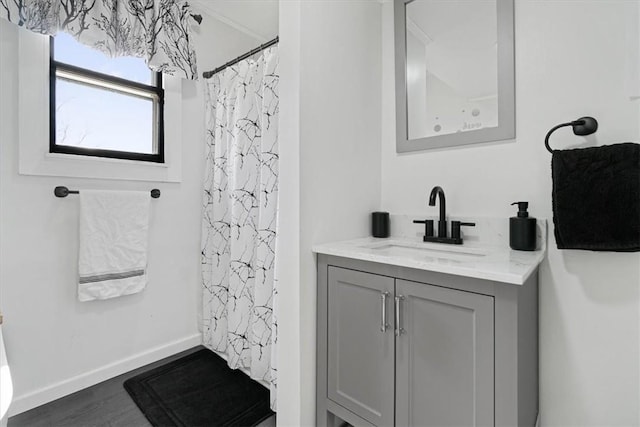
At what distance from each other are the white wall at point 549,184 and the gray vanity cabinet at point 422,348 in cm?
12

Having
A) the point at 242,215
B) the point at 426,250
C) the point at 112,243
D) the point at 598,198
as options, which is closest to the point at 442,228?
the point at 426,250

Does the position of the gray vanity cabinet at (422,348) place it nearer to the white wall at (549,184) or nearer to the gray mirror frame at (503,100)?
the white wall at (549,184)

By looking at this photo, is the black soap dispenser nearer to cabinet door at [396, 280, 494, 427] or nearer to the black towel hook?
the black towel hook

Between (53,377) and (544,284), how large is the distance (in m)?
2.53

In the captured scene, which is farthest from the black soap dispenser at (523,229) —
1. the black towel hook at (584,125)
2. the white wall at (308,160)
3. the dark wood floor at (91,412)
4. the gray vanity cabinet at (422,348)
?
the dark wood floor at (91,412)

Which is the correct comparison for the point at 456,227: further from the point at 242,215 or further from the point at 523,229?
the point at 242,215

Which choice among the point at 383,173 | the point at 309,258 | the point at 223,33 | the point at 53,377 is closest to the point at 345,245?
the point at 309,258

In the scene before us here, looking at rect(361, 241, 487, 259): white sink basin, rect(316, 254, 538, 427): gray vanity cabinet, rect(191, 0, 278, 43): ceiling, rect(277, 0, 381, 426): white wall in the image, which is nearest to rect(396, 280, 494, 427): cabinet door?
rect(316, 254, 538, 427): gray vanity cabinet

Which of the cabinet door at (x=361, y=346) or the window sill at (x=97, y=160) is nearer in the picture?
the cabinet door at (x=361, y=346)

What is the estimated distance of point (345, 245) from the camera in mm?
1365

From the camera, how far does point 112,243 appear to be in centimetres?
179

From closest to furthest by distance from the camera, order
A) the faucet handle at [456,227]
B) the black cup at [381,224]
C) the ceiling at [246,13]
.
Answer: the faucet handle at [456,227] < the black cup at [381,224] < the ceiling at [246,13]

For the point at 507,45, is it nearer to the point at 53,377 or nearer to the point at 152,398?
the point at 152,398

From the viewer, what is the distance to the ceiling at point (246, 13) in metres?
2.13
